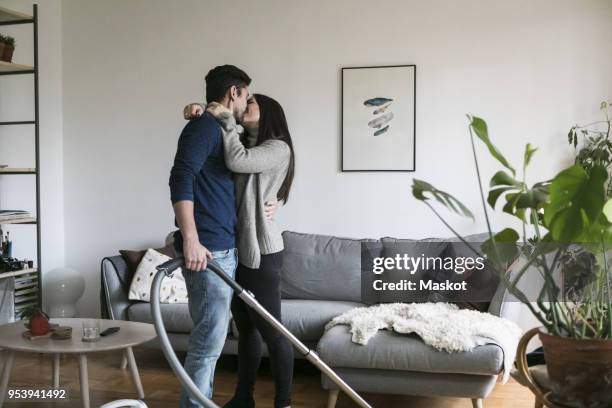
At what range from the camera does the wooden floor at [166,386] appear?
11.5 feet

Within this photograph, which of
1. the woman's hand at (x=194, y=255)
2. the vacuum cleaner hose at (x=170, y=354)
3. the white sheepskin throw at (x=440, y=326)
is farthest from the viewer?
the white sheepskin throw at (x=440, y=326)

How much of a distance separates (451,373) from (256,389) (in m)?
1.06

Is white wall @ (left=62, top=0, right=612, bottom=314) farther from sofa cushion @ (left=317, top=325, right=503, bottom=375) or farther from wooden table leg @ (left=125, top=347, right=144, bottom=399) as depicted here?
wooden table leg @ (left=125, top=347, right=144, bottom=399)

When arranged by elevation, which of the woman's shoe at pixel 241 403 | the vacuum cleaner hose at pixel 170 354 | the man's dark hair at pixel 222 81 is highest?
the man's dark hair at pixel 222 81

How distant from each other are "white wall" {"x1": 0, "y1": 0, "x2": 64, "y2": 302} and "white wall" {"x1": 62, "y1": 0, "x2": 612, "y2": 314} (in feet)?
0.25

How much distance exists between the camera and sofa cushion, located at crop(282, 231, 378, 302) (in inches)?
165

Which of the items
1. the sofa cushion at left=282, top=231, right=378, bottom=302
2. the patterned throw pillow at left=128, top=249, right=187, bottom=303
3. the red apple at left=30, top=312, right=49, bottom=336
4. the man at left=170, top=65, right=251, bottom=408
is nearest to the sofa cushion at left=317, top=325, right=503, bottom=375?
the sofa cushion at left=282, top=231, right=378, bottom=302

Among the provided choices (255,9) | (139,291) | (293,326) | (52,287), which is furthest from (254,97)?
(52,287)

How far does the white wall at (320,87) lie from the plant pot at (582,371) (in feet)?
10.7

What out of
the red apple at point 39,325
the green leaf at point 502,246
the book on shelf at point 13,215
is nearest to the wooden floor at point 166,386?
the red apple at point 39,325

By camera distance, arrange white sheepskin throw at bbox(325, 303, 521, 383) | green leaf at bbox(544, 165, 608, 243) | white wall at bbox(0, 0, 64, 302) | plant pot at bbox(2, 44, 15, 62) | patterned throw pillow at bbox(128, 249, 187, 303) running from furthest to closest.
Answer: white wall at bbox(0, 0, 64, 302) < plant pot at bbox(2, 44, 15, 62) < patterned throw pillow at bbox(128, 249, 187, 303) < white sheepskin throw at bbox(325, 303, 521, 383) < green leaf at bbox(544, 165, 608, 243)

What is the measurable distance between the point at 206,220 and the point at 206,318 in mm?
331

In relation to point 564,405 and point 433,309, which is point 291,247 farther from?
point 564,405

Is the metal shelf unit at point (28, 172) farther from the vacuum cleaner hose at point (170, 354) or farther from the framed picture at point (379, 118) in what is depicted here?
the vacuum cleaner hose at point (170, 354)
